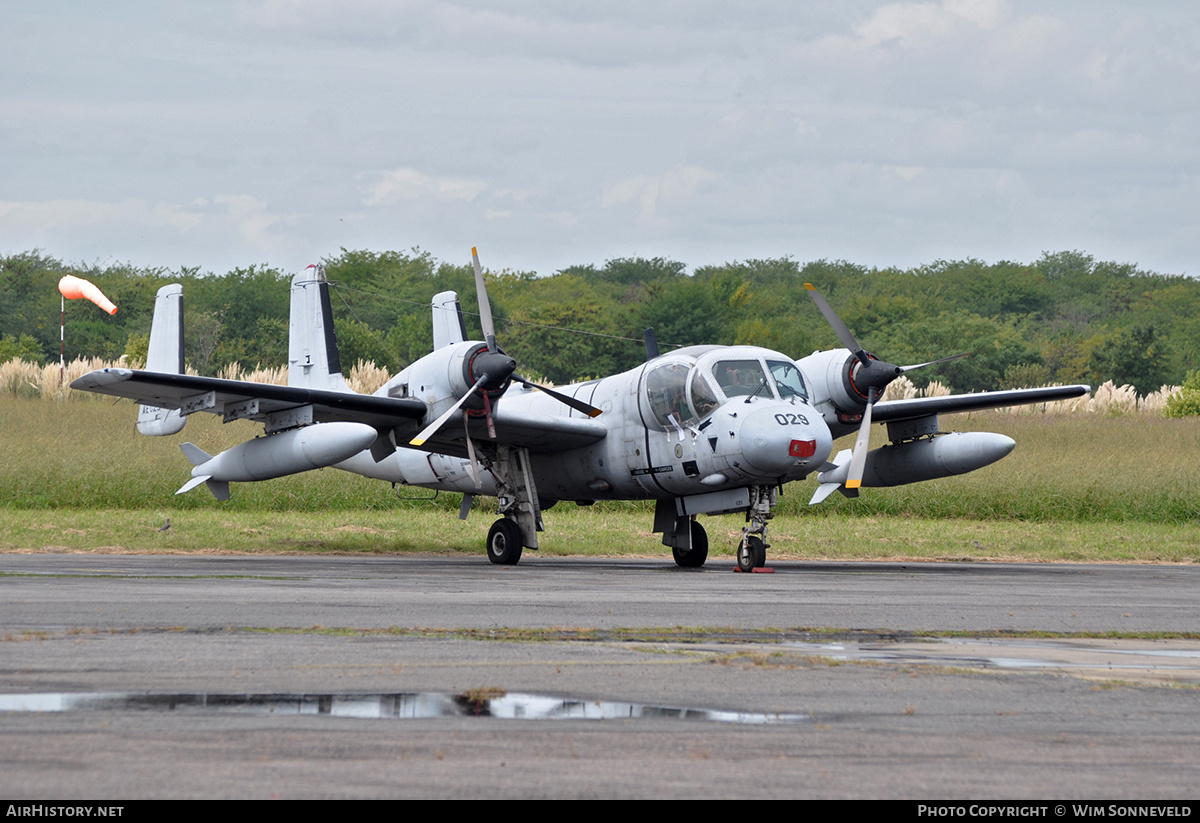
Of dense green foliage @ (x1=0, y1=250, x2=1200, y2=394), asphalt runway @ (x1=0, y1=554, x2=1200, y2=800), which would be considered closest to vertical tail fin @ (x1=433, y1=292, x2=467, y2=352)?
asphalt runway @ (x1=0, y1=554, x2=1200, y2=800)

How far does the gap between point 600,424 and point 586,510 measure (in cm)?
1304

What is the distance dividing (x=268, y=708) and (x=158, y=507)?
26.3 metres

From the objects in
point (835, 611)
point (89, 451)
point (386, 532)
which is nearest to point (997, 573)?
point (835, 611)

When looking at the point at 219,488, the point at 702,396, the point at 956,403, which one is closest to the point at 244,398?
the point at 219,488

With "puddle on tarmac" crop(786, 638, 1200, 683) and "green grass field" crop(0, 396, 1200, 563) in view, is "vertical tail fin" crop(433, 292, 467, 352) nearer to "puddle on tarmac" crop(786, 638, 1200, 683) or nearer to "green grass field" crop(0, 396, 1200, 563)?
"green grass field" crop(0, 396, 1200, 563)

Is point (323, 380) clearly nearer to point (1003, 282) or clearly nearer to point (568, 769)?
point (568, 769)

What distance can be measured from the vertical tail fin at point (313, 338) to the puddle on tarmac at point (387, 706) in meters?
16.5

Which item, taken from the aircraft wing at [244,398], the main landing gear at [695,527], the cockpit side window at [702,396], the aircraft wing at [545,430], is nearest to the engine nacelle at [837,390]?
the main landing gear at [695,527]

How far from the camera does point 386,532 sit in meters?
26.5

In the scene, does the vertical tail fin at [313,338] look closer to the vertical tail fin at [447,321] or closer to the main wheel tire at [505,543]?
the vertical tail fin at [447,321]

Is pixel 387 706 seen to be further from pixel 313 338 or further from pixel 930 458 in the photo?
pixel 313 338

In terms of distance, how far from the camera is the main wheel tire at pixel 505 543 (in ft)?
66.1

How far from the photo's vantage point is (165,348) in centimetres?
2272

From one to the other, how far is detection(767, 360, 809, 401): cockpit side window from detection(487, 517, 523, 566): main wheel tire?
5.11 meters
